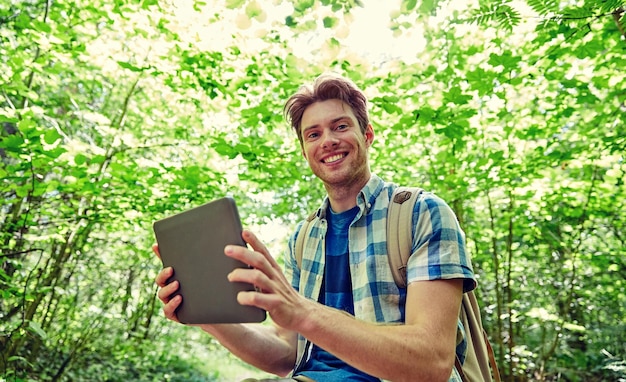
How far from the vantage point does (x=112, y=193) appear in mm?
4398

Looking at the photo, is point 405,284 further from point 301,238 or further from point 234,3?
point 234,3

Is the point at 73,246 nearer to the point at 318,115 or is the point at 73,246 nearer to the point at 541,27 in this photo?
the point at 318,115

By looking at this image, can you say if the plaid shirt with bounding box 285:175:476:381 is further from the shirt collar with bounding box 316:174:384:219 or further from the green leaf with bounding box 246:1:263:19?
the green leaf with bounding box 246:1:263:19

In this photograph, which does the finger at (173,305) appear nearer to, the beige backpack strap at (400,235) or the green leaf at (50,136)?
the beige backpack strap at (400,235)

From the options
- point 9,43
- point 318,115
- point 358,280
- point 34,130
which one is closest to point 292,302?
point 358,280

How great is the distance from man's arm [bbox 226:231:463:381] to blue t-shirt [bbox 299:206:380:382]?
336 mm

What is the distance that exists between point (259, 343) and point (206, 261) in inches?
27.7

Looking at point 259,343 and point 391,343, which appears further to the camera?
point 259,343

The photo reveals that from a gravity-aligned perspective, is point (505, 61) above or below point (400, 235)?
above

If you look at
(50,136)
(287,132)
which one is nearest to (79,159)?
(50,136)

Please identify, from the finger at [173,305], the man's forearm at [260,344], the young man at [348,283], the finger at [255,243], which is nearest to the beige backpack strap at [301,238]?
the young man at [348,283]

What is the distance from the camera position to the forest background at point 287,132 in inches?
119

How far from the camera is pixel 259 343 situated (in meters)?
1.74

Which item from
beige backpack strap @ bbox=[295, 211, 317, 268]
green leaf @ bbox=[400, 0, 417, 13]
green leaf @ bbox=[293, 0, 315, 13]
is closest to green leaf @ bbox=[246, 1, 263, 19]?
green leaf @ bbox=[293, 0, 315, 13]
